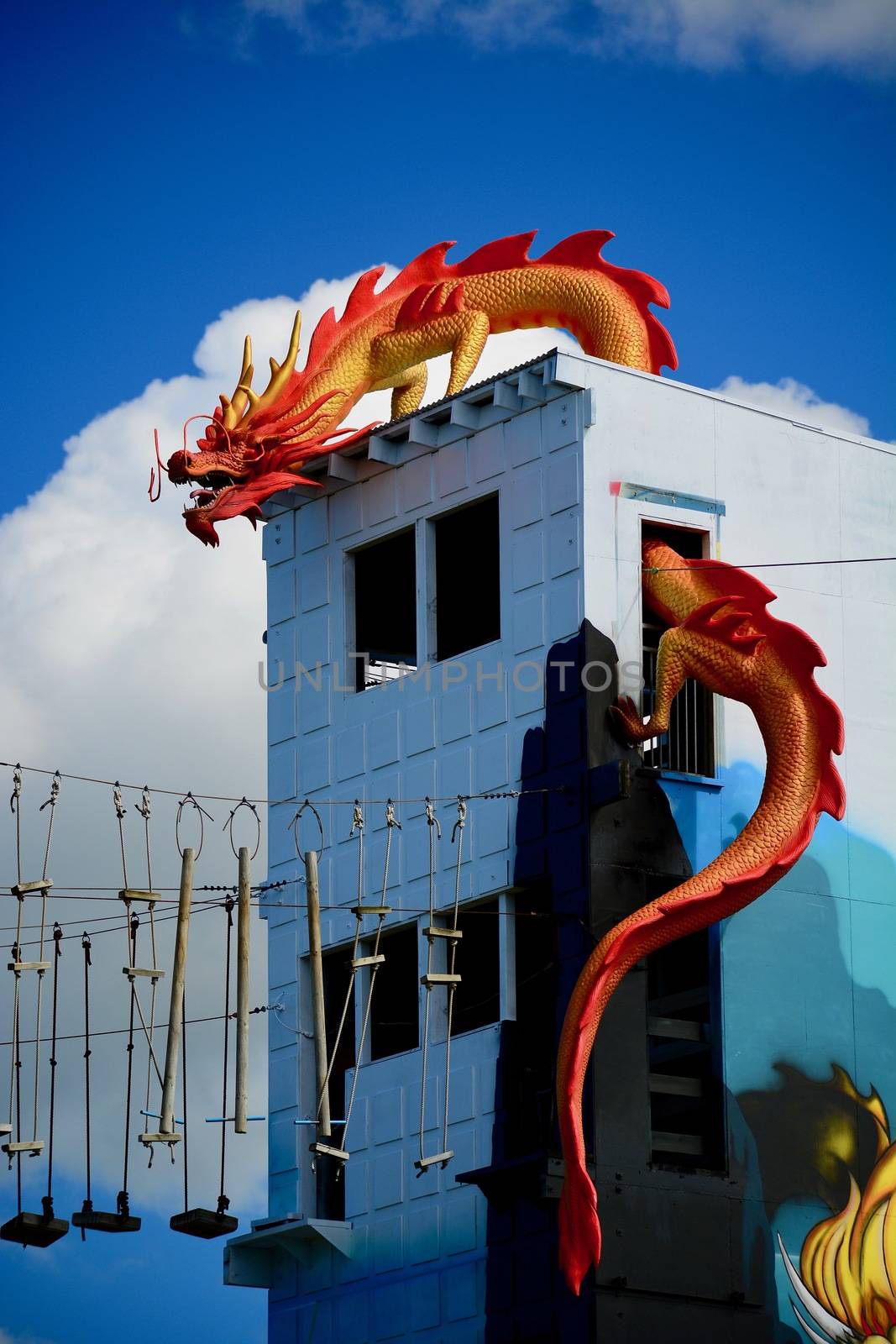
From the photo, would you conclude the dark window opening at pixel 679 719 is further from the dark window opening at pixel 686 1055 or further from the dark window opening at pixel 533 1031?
the dark window opening at pixel 533 1031

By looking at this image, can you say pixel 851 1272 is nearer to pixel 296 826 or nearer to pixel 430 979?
pixel 430 979

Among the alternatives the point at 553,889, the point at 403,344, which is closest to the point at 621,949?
the point at 553,889

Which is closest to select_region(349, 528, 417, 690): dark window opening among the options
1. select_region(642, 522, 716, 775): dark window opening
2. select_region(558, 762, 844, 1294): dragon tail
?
select_region(642, 522, 716, 775): dark window opening

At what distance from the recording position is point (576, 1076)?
28.9m

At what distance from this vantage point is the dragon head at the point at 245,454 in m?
33.2

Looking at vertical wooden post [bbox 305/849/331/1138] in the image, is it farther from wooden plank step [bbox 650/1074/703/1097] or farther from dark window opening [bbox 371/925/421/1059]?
dark window opening [bbox 371/925/421/1059]

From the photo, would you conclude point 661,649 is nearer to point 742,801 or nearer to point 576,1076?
point 742,801

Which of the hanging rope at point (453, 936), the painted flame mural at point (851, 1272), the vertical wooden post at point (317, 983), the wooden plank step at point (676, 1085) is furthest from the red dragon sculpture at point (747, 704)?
the vertical wooden post at point (317, 983)

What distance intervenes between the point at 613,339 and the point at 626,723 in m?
5.06

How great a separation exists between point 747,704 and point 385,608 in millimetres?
5855

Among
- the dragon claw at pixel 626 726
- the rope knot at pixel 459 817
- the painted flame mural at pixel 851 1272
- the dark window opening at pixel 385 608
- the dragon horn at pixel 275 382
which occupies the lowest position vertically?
the painted flame mural at pixel 851 1272

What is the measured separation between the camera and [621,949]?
96.2 ft

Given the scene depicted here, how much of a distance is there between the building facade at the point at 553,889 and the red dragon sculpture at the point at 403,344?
0.85 metres

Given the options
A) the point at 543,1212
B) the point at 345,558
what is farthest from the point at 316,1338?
the point at 345,558
